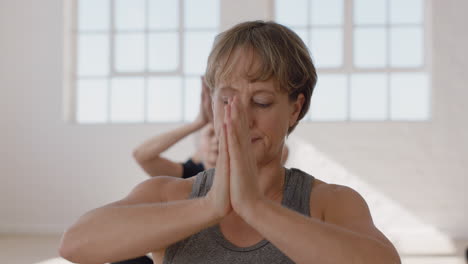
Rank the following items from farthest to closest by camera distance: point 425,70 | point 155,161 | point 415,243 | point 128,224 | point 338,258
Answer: point 425,70 < point 415,243 < point 155,161 < point 128,224 < point 338,258

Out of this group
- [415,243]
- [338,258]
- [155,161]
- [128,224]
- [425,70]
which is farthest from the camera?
[425,70]

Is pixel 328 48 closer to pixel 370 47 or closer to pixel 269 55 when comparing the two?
pixel 370 47

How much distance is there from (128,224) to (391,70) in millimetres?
6734

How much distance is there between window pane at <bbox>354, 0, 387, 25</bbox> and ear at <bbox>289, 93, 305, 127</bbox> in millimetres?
6441

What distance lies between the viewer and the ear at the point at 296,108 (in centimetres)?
155

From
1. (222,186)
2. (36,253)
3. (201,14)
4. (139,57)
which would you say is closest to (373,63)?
(201,14)

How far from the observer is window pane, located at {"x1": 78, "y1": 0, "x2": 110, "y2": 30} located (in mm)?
8148

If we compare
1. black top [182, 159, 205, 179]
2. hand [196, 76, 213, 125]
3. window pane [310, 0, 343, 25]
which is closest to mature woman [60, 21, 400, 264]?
hand [196, 76, 213, 125]

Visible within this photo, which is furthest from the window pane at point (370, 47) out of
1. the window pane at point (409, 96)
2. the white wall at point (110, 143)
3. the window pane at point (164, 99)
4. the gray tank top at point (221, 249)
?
the gray tank top at point (221, 249)

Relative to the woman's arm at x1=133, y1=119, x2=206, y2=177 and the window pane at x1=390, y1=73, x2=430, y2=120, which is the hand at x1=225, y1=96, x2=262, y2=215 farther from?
the window pane at x1=390, y1=73, x2=430, y2=120

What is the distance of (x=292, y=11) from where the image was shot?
7867mm

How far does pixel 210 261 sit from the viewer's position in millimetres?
1425

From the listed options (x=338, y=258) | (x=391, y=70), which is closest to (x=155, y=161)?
(x=338, y=258)

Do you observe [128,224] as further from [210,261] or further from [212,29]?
[212,29]
